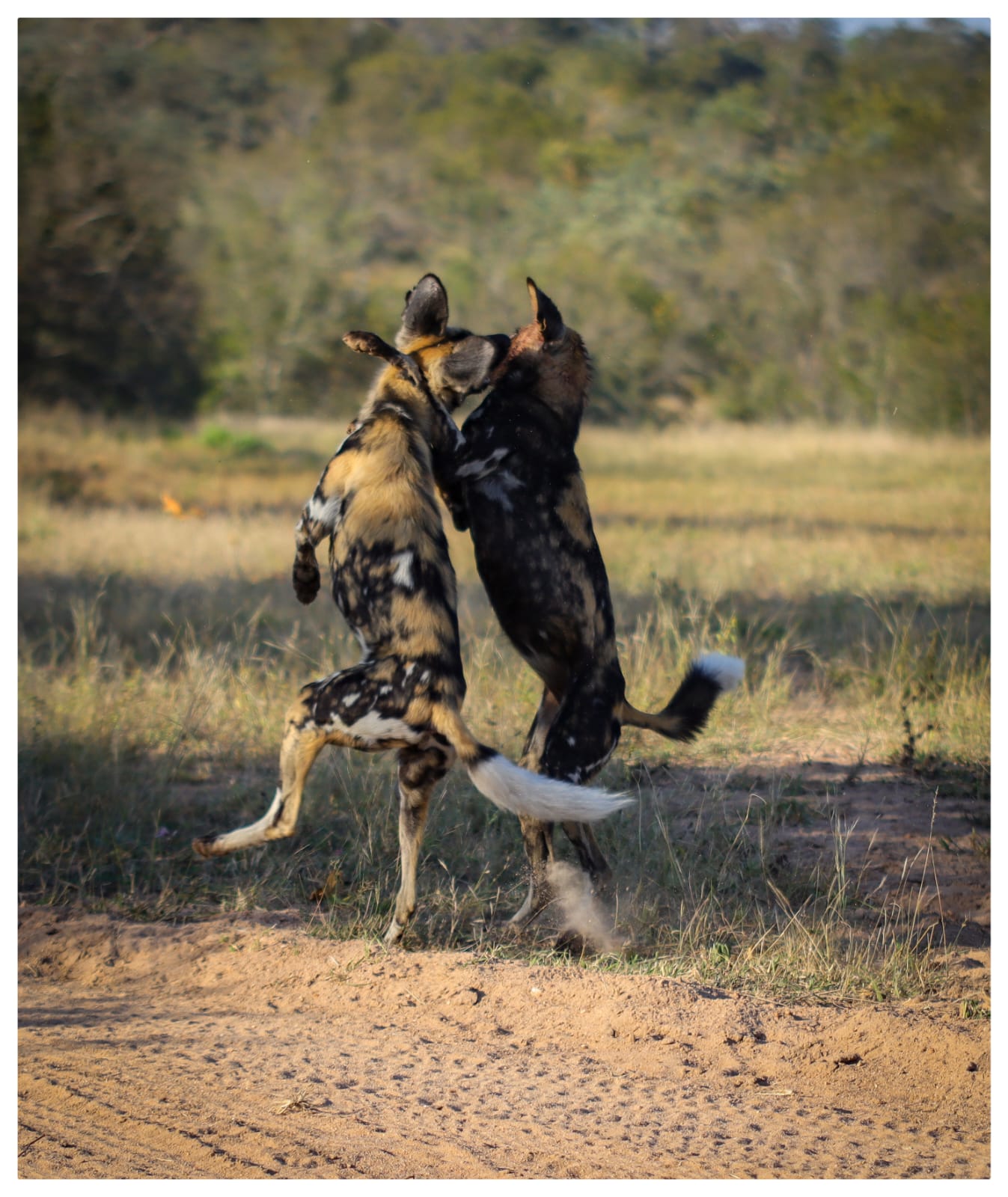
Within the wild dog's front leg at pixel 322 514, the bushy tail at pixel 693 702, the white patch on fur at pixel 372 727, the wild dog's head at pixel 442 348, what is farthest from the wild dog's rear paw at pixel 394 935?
the wild dog's head at pixel 442 348

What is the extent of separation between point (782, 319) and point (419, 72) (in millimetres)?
29535

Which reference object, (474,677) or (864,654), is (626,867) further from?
(864,654)

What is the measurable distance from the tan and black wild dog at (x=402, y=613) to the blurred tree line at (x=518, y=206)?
414 inches

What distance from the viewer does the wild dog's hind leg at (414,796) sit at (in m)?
3.96

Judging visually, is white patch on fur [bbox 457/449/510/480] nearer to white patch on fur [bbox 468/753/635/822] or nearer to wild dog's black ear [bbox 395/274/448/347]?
wild dog's black ear [bbox 395/274/448/347]

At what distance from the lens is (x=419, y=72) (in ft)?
175

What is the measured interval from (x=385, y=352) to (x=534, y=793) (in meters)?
1.53

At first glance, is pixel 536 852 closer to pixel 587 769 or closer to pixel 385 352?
pixel 587 769

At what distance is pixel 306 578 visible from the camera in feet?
14.0

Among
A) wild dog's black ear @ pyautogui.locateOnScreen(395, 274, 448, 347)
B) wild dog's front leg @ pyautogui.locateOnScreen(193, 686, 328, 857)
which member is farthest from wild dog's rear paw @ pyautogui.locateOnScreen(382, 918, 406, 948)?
wild dog's black ear @ pyautogui.locateOnScreen(395, 274, 448, 347)

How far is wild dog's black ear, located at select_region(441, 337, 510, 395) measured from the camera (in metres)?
4.34

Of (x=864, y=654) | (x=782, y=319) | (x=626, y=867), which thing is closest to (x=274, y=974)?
(x=626, y=867)

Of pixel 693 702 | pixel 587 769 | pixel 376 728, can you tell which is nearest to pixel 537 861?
pixel 587 769

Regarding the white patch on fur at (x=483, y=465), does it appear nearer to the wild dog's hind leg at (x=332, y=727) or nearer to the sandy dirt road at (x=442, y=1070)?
the wild dog's hind leg at (x=332, y=727)
